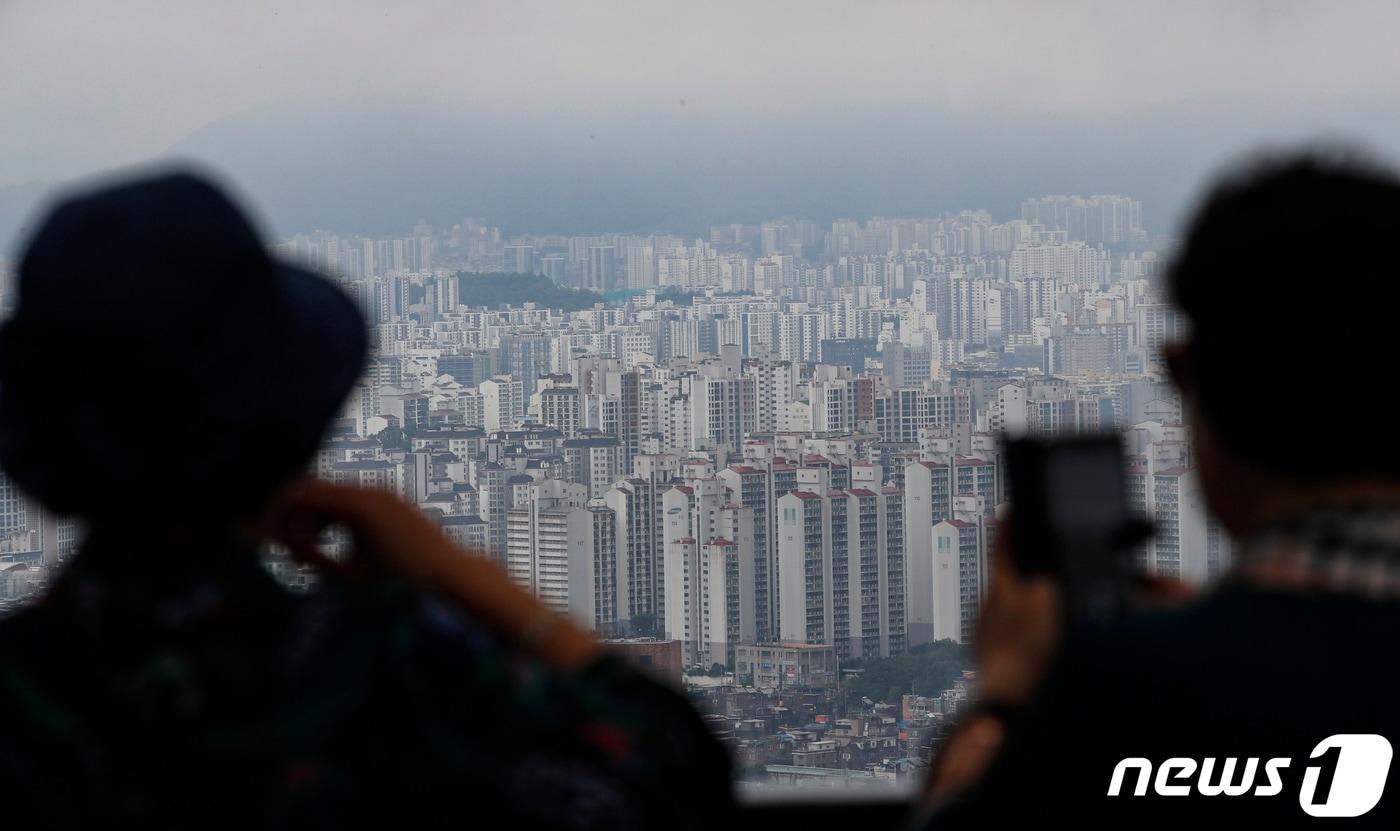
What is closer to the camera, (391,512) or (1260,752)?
(1260,752)

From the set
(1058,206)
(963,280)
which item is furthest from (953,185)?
(963,280)

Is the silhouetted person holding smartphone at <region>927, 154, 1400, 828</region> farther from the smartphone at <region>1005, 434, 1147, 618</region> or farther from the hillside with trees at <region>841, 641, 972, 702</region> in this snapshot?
the hillside with trees at <region>841, 641, 972, 702</region>

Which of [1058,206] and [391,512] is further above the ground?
[1058,206]

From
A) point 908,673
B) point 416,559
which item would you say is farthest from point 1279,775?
point 908,673

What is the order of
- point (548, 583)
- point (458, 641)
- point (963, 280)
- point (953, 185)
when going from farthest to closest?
point (963, 280) < point (953, 185) < point (548, 583) < point (458, 641)

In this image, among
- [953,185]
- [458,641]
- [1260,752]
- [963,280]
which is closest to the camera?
[1260,752]

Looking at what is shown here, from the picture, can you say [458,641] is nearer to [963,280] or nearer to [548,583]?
[548,583]
